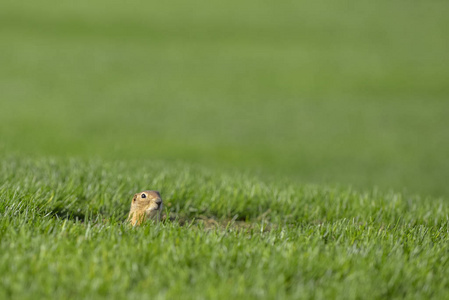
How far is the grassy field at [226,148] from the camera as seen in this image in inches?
132

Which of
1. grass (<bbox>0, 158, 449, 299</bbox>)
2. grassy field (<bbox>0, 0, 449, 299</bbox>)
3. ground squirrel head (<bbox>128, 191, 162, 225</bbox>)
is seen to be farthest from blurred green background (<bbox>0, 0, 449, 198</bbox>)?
ground squirrel head (<bbox>128, 191, 162, 225</bbox>)

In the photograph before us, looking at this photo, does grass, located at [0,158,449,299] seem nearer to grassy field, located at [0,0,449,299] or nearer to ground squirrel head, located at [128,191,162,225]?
grassy field, located at [0,0,449,299]

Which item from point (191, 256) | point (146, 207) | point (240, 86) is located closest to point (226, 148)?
point (240, 86)

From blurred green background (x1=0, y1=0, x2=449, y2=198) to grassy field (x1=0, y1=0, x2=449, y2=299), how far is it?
0.11m

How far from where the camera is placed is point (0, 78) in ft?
72.0

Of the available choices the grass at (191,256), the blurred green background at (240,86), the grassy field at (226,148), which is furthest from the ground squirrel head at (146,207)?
the blurred green background at (240,86)

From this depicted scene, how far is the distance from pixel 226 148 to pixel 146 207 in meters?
11.0

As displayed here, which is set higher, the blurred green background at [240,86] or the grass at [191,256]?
the blurred green background at [240,86]

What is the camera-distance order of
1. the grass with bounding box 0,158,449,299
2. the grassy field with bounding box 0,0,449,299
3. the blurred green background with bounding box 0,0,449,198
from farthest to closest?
A: the blurred green background with bounding box 0,0,449,198 < the grassy field with bounding box 0,0,449,299 < the grass with bounding box 0,158,449,299

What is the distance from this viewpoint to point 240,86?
23047 mm

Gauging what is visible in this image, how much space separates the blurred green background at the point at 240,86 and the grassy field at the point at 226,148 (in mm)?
108

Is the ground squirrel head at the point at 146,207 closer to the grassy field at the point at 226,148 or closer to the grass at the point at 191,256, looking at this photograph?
the grassy field at the point at 226,148

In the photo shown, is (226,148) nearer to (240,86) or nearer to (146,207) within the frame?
(240,86)

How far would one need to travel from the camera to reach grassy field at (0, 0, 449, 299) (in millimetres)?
3350
